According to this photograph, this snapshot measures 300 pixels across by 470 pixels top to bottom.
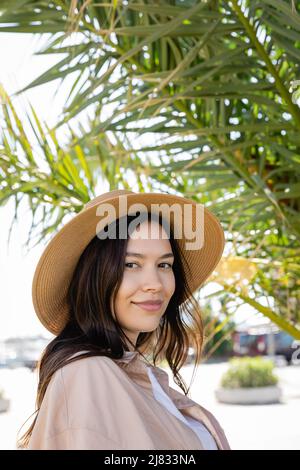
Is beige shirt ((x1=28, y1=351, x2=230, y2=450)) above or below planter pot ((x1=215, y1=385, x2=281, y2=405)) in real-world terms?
above

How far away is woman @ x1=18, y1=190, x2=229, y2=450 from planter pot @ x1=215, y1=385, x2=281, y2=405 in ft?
32.0

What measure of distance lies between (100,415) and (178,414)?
0.18m

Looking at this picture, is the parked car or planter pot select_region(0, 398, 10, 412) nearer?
planter pot select_region(0, 398, 10, 412)

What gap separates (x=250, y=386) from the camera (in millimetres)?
11336

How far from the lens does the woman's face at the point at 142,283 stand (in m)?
1.35

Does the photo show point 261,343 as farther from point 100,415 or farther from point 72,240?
point 100,415

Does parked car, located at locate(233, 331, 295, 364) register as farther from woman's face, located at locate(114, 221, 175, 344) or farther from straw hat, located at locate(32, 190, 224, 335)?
woman's face, located at locate(114, 221, 175, 344)

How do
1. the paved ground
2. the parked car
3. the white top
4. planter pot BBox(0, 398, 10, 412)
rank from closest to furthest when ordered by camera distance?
1. the white top
2. the paved ground
3. planter pot BBox(0, 398, 10, 412)
4. the parked car

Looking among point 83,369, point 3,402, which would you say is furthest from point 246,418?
point 83,369

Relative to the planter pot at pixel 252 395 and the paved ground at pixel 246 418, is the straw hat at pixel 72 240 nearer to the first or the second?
the paved ground at pixel 246 418

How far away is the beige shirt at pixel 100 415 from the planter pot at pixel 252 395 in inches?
402

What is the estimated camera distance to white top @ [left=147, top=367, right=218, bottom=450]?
124 cm

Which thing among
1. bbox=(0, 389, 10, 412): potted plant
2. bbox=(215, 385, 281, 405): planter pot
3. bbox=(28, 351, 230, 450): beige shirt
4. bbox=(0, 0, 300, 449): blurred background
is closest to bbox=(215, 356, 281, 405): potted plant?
bbox=(215, 385, 281, 405): planter pot
